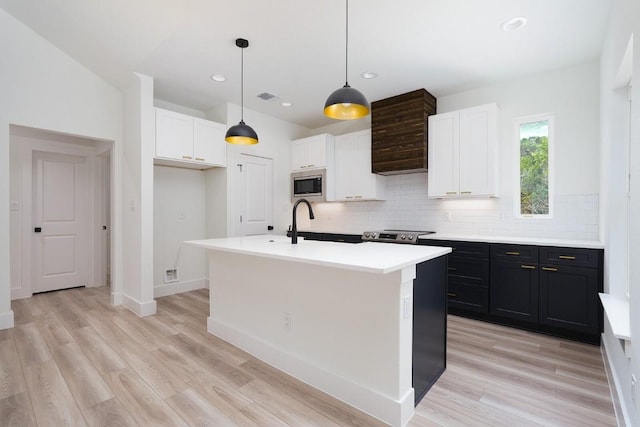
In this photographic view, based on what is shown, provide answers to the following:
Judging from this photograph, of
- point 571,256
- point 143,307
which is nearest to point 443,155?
point 571,256

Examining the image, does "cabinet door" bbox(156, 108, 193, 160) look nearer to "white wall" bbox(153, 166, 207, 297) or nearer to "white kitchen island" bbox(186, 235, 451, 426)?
"white wall" bbox(153, 166, 207, 297)

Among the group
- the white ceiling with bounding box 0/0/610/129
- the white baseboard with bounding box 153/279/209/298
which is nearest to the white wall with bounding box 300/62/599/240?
the white ceiling with bounding box 0/0/610/129

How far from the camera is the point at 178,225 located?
4805 mm

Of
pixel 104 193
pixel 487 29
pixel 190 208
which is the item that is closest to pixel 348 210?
pixel 190 208

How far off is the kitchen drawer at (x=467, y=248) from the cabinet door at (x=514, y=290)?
15cm

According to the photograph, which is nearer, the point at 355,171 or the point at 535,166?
the point at 535,166

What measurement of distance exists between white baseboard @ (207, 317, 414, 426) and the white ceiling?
2724mm

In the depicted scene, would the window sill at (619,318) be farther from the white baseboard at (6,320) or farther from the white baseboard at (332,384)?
the white baseboard at (6,320)

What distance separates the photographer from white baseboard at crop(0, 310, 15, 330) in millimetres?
3289

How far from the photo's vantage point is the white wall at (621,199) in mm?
1471

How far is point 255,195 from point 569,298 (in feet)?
13.5

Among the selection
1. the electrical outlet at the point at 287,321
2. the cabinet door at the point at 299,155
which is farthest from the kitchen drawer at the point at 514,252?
the cabinet door at the point at 299,155

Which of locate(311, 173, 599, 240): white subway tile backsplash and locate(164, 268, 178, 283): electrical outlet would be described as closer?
locate(311, 173, 599, 240): white subway tile backsplash

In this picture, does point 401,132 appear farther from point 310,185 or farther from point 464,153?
point 310,185
